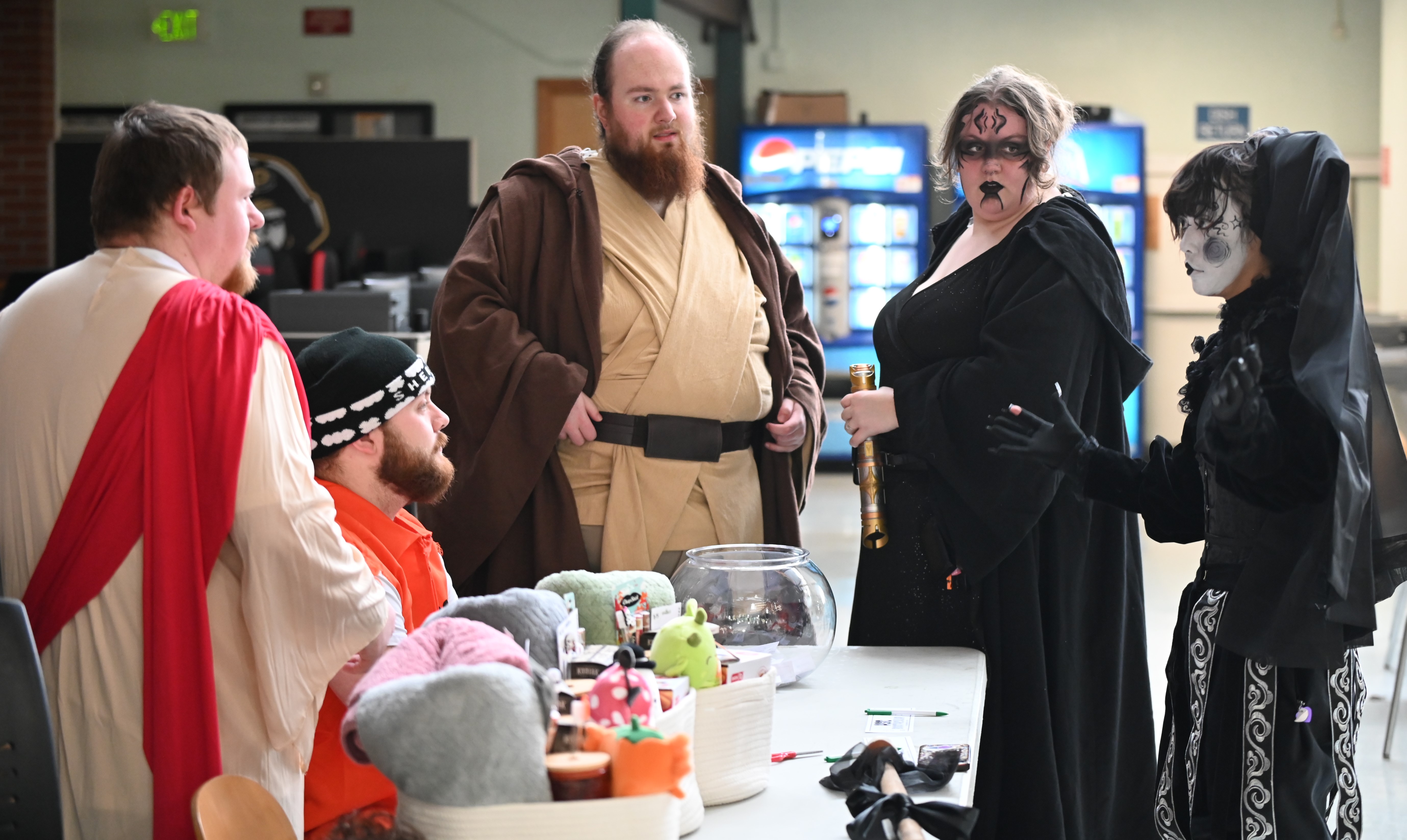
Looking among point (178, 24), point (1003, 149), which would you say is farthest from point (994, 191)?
point (178, 24)

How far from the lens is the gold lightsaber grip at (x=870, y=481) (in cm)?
215

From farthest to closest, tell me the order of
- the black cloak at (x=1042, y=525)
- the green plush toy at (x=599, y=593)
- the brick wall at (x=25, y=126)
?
the brick wall at (x=25, y=126) < the black cloak at (x=1042, y=525) < the green plush toy at (x=599, y=593)

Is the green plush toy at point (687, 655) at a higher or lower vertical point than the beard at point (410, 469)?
lower

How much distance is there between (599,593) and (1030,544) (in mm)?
816

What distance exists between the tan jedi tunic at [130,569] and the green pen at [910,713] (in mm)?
680

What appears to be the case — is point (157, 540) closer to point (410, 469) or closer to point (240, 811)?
point (240, 811)

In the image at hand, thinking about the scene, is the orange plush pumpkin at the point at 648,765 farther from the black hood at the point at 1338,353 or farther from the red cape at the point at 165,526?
the black hood at the point at 1338,353

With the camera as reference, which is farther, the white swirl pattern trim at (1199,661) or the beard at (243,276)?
the white swirl pattern trim at (1199,661)

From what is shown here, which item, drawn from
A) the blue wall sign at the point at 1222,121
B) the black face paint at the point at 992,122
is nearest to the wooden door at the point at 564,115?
the blue wall sign at the point at 1222,121

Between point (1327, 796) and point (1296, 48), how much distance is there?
8014 mm

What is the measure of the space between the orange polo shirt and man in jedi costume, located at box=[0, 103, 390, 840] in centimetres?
11

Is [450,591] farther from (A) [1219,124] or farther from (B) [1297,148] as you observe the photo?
(A) [1219,124]

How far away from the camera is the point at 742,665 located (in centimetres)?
144

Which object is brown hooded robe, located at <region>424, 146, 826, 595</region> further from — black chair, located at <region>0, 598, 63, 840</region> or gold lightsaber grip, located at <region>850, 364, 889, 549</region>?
black chair, located at <region>0, 598, 63, 840</region>
